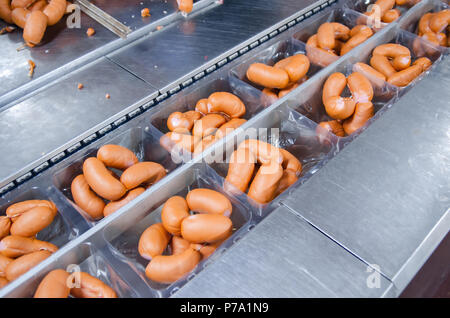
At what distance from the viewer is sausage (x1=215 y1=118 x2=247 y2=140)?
1.74 metres

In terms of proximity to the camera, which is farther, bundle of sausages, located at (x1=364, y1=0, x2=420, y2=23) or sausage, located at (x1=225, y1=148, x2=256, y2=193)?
bundle of sausages, located at (x1=364, y1=0, x2=420, y2=23)

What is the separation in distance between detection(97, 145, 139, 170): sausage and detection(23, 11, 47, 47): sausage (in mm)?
1020

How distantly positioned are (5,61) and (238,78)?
4.23ft

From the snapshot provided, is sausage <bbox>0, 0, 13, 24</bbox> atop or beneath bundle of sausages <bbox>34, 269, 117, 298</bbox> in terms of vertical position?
atop

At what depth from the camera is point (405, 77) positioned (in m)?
2.00

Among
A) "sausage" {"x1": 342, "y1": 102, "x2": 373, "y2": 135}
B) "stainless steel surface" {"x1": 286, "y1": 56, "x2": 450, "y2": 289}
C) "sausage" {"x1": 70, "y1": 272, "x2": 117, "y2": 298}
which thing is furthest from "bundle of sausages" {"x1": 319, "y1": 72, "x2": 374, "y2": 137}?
"sausage" {"x1": 70, "y1": 272, "x2": 117, "y2": 298}

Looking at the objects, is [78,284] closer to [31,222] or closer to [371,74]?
[31,222]

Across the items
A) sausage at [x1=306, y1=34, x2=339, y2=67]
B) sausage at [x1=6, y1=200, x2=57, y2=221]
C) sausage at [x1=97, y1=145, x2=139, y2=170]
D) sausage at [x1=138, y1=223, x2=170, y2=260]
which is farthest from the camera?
sausage at [x1=306, y1=34, x2=339, y2=67]

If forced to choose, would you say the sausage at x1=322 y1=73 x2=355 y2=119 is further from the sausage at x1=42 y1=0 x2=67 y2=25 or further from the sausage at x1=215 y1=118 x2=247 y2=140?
the sausage at x1=42 y1=0 x2=67 y2=25

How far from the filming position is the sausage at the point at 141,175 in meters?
1.58

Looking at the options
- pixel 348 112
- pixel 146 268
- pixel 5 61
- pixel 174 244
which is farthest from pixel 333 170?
Result: pixel 5 61

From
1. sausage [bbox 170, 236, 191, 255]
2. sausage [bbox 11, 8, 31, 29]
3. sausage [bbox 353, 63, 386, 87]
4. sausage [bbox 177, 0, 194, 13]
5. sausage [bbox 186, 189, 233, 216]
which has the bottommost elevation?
sausage [bbox 170, 236, 191, 255]

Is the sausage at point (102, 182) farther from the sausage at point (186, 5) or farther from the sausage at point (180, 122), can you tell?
the sausage at point (186, 5)

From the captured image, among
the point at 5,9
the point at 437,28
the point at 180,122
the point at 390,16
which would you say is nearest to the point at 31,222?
the point at 180,122
